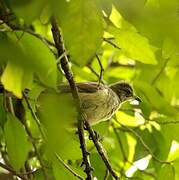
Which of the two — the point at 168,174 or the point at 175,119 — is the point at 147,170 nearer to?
the point at 175,119

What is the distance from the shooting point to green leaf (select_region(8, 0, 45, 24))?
3.29ft

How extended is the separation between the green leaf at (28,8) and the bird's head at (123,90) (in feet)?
11.5

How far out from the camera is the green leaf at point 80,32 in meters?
1.20

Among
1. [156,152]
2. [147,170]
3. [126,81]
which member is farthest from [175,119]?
[126,81]

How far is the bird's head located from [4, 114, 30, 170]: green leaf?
2332 mm

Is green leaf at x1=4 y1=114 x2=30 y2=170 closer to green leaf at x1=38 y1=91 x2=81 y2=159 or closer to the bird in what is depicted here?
green leaf at x1=38 y1=91 x2=81 y2=159

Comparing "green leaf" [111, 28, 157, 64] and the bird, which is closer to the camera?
"green leaf" [111, 28, 157, 64]

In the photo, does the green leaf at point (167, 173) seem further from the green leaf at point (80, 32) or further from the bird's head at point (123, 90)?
the bird's head at point (123, 90)

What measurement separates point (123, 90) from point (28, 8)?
12.3ft

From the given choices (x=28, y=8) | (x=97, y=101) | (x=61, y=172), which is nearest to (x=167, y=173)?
(x=61, y=172)

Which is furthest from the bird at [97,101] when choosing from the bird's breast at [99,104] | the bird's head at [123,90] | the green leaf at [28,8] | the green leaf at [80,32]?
the green leaf at [28,8]

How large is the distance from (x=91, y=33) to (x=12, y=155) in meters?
1.09

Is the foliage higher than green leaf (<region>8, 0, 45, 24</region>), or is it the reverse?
green leaf (<region>8, 0, 45, 24</region>)

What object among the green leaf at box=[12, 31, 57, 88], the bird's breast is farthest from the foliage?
the bird's breast
